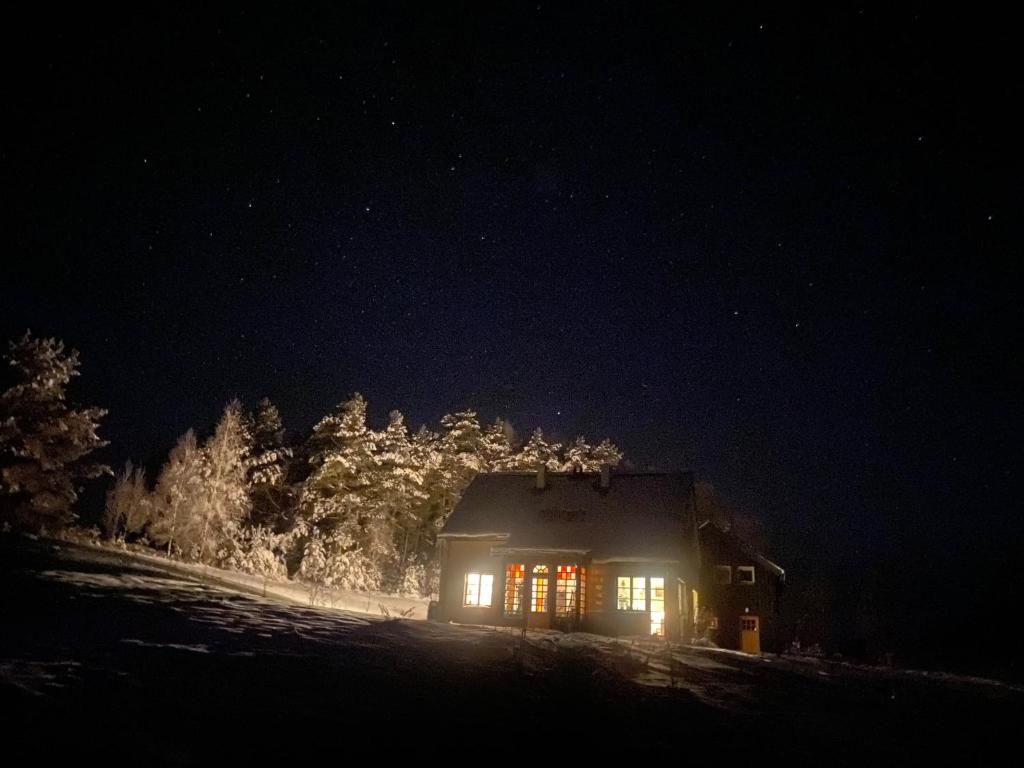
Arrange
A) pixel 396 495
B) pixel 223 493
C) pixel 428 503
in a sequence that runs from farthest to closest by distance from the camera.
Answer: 1. pixel 428 503
2. pixel 396 495
3. pixel 223 493

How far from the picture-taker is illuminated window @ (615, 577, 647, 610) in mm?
30109

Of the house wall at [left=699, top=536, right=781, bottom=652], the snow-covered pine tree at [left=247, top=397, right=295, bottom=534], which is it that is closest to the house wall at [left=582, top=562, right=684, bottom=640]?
the house wall at [left=699, top=536, right=781, bottom=652]

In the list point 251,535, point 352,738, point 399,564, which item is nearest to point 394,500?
point 399,564

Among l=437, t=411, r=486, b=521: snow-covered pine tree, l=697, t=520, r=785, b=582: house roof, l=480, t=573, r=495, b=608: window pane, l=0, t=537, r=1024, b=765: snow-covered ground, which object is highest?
l=437, t=411, r=486, b=521: snow-covered pine tree

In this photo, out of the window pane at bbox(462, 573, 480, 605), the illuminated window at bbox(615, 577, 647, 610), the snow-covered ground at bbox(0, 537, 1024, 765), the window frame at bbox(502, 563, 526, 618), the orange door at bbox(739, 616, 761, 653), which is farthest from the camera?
the orange door at bbox(739, 616, 761, 653)

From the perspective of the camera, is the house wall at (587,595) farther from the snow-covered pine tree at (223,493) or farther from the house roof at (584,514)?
the snow-covered pine tree at (223,493)

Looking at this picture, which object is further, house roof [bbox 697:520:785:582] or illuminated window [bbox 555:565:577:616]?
house roof [bbox 697:520:785:582]

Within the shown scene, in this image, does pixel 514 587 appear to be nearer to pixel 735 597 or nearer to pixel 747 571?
pixel 735 597

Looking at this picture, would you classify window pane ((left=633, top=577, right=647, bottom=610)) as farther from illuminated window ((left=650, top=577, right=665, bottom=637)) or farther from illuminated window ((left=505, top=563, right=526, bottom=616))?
illuminated window ((left=505, top=563, right=526, bottom=616))

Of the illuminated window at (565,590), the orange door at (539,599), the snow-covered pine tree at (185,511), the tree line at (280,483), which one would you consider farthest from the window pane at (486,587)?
the snow-covered pine tree at (185,511)

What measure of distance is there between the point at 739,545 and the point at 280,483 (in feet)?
112

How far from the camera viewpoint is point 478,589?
105 ft

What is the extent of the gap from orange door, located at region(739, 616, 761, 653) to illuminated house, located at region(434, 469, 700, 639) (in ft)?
12.7

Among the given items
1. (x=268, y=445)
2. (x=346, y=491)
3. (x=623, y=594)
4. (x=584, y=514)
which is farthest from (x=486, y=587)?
(x=268, y=445)
